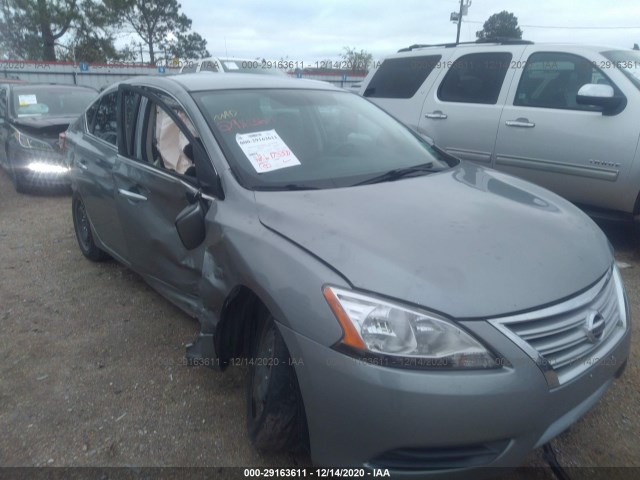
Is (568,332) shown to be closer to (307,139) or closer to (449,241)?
(449,241)

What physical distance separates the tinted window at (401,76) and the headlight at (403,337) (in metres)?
4.60

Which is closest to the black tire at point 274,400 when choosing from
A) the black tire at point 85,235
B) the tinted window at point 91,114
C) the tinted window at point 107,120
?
the tinted window at point 107,120

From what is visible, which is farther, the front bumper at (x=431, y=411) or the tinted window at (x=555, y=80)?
the tinted window at (x=555, y=80)

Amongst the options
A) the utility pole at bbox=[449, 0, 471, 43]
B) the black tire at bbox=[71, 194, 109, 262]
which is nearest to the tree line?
the utility pole at bbox=[449, 0, 471, 43]

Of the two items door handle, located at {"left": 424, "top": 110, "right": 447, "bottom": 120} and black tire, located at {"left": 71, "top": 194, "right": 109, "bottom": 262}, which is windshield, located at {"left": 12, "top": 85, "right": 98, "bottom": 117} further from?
door handle, located at {"left": 424, "top": 110, "right": 447, "bottom": 120}

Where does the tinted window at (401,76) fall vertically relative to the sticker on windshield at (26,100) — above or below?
above

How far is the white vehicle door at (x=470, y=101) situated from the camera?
5.13m

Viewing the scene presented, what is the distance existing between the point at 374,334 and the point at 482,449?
0.53 metres

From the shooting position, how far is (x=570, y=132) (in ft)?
14.9

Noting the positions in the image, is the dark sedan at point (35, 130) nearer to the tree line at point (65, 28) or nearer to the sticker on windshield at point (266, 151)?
the sticker on windshield at point (266, 151)

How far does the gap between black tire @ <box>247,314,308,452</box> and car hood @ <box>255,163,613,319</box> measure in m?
0.45

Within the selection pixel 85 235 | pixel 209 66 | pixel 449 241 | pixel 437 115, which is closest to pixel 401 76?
pixel 437 115

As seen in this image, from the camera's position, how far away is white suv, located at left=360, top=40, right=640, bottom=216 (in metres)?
4.29

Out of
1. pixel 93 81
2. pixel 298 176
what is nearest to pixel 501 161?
pixel 298 176
